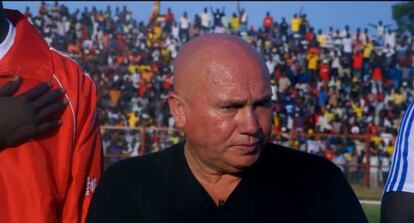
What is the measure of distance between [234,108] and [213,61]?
0.14 meters

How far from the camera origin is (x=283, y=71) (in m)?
25.5

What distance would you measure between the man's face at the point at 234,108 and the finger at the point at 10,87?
57cm

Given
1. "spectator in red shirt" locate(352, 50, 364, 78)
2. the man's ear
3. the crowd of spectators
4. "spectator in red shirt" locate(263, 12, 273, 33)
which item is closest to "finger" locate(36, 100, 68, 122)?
the man's ear

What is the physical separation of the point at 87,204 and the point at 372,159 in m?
16.2

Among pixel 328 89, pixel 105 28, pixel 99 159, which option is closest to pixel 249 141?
pixel 99 159

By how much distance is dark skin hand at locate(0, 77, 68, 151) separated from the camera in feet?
8.23

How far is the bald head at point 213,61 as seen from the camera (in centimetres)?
230

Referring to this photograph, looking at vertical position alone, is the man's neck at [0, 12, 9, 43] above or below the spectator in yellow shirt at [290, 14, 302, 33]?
above

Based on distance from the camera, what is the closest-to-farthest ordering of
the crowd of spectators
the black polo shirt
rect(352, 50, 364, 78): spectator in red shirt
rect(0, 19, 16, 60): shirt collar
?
the black polo shirt → rect(0, 19, 16, 60): shirt collar → the crowd of spectators → rect(352, 50, 364, 78): spectator in red shirt

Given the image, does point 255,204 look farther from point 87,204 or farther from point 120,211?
point 87,204

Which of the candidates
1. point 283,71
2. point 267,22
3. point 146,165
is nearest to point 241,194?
point 146,165

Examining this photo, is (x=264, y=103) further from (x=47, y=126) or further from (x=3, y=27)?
(x=3, y=27)

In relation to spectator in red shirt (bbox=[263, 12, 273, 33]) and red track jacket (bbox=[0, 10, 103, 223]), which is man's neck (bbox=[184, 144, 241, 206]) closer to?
red track jacket (bbox=[0, 10, 103, 223])

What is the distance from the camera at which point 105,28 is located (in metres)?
28.8
